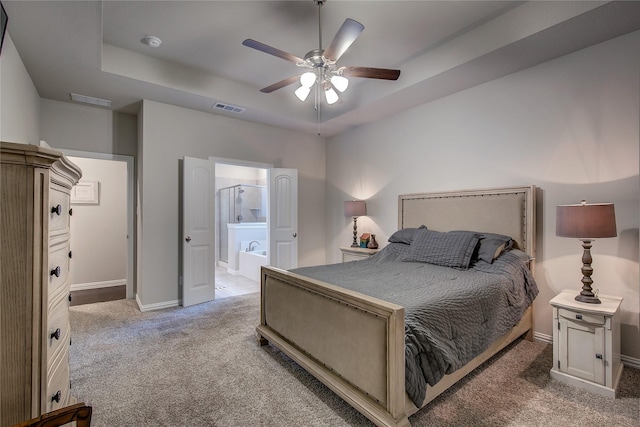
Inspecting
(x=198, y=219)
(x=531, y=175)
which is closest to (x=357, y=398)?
(x=531, y=175)

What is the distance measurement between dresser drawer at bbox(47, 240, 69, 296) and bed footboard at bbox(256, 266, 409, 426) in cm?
137

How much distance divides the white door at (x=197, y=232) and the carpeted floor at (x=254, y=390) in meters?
1.02

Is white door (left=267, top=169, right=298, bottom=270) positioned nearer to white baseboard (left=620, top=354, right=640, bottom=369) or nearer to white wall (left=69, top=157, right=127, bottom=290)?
white wall (left=69, top=157, right=127, bottom=290)

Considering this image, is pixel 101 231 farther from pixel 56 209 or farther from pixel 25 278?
pixel 25 278

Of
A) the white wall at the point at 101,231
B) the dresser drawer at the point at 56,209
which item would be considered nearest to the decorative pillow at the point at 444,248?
the dresser drawer at the point at 56,209

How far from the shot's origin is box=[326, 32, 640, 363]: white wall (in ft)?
7.89

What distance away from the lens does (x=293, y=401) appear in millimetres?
1929

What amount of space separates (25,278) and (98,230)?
4.89m

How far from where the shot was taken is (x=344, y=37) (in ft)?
6.68

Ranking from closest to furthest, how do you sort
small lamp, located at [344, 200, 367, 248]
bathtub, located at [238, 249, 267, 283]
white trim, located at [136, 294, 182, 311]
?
1. white trim, located at [136, 294, 182, 311]
2. small lamp, located at [344, 200, 367, 248]
3. bathtub, located at [238, 249, 267, 283]

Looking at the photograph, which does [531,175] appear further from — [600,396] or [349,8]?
[349,8]

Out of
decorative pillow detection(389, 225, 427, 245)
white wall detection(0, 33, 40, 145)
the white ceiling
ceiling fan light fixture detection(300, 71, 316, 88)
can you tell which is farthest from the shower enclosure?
ceiling fan light fixture detection(300, 71, 316, 88)

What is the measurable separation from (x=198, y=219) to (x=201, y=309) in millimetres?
1190

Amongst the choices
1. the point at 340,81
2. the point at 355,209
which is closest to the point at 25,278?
the point at 340,81
